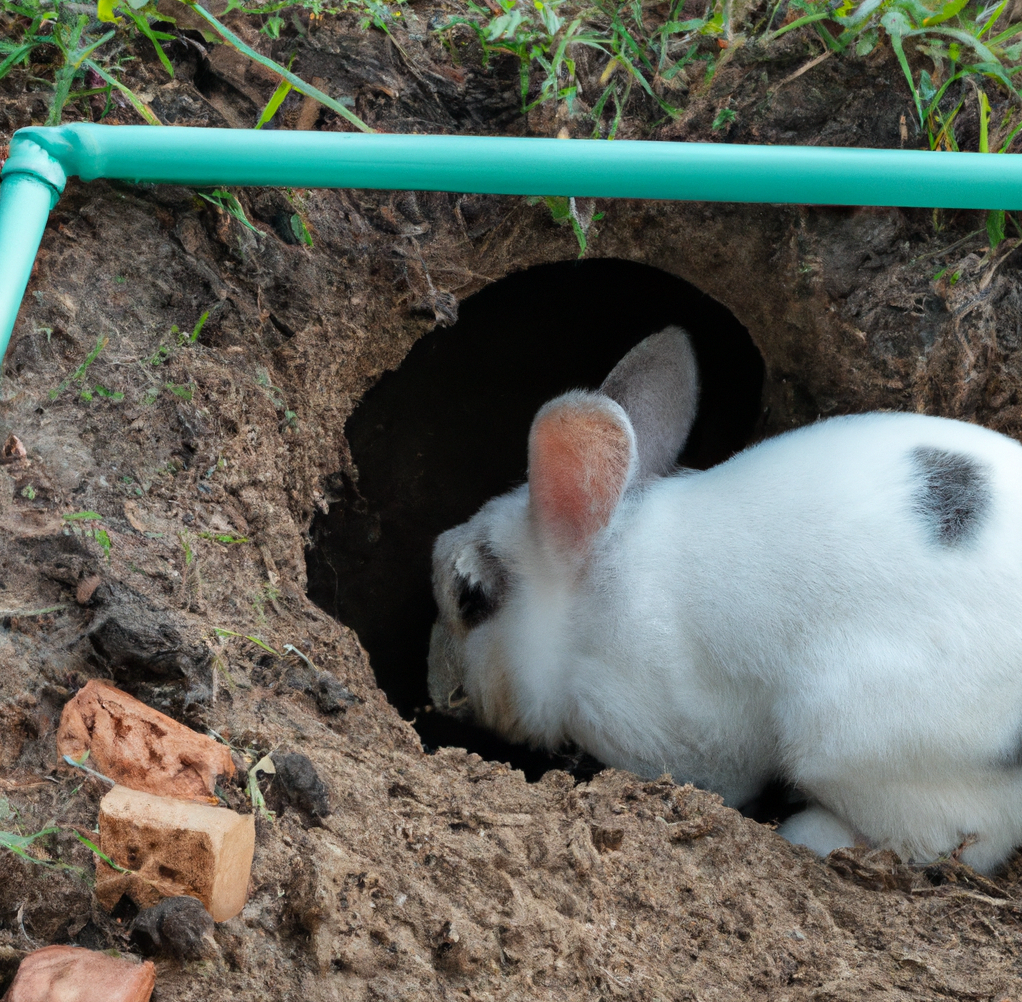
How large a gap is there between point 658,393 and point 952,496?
0.97 meters

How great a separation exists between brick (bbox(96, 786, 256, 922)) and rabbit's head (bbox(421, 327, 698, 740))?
4.52 feet

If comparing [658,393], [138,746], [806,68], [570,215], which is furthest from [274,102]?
[138,746]

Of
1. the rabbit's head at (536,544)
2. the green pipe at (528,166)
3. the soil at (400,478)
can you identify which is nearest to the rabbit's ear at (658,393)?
the rabbit's head at (536,544)

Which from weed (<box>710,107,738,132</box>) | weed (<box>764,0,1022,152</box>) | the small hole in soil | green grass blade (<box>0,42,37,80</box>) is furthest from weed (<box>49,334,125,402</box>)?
weed (<box>764,0,1022,152</box>)

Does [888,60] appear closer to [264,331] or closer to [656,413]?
[656,413]

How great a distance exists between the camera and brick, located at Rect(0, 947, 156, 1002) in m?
1.25

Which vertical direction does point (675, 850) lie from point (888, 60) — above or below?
below

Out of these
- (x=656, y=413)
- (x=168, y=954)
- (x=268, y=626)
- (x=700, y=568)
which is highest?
(x=656, y=413)

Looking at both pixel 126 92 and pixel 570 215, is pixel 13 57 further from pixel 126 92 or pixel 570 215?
pixel 570 215

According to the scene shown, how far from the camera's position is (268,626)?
2266 millimetres

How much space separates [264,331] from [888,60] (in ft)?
6.51

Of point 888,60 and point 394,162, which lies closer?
point 394,162

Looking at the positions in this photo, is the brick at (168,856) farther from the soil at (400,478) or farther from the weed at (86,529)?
the weed at (86,529)

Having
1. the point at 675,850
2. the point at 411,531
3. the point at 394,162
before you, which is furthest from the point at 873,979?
the point at 411,531
